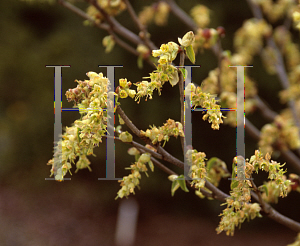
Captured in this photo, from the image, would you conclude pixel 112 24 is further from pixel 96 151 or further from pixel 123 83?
pixel 96 151

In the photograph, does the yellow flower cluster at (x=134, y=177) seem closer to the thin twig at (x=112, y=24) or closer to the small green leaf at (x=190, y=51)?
the small green leaf at (x=190, y=51)

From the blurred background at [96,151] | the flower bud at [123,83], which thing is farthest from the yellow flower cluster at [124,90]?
the blurred background at [96,151]

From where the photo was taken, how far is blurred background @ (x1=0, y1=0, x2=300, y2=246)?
246 centimetres

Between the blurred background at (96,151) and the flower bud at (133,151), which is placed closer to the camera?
the flower bud at (133,151)

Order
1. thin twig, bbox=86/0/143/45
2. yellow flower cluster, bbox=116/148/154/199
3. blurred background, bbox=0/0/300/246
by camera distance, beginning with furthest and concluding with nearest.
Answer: blurred background, bbox=0/0/300/246 < thin twig, bbox=86/0/143/45 < yellow flower cluster, bbox=116/148/154/199

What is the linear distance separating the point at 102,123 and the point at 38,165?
290cm

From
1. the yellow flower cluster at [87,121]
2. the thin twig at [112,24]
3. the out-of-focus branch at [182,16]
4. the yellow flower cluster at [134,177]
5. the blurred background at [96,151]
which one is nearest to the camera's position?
the yellow flower cluster at [87,121]

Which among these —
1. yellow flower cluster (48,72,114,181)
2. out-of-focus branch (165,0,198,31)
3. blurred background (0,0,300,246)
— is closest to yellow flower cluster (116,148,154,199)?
yellow flower cluster (48,72,114,181)

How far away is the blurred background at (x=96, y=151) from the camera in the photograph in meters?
2.46

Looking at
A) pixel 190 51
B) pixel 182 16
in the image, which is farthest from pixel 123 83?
pixel 182 16

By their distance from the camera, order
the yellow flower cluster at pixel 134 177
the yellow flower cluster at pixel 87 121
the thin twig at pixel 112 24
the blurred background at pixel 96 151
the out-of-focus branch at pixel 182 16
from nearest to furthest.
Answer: the yellow flower cluster at pixel 87 121 → the yellow flower cluster at pixel 134 177 → the thin twig at pixel 112 24 → the out-of-focus branch at pixel 182 16 → the blurred background at pixel 96 151

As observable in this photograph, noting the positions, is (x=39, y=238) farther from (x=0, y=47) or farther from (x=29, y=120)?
(x=0, y=47)

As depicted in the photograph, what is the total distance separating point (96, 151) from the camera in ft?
8.84

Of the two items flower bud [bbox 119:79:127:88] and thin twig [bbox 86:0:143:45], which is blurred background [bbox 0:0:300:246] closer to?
thin twig [bbox 86:0:143:45]
